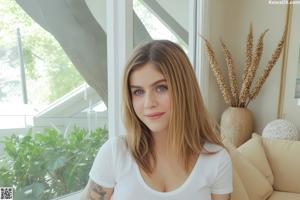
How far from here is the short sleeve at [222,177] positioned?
3.21 ft

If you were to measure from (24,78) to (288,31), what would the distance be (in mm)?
2261

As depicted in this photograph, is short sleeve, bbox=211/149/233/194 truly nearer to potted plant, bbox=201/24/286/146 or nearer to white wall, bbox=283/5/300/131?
potted plant, bbox=201/24/286/146

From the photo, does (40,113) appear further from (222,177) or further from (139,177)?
(222,177)

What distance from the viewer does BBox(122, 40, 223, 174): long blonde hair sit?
874 mm

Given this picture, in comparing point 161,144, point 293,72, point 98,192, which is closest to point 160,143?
point 161,144

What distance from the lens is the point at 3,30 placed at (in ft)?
3.66

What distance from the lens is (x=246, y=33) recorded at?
2.71m

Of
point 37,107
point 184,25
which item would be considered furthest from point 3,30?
point 184,25

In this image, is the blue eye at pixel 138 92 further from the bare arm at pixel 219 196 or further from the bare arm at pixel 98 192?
the bare arm at pixel 219 196

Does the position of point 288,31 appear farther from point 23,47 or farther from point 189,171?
point 23,47

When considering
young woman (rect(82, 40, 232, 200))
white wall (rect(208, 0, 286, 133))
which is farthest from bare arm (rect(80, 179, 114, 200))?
white wall (rect(208, 0, 286, 133))

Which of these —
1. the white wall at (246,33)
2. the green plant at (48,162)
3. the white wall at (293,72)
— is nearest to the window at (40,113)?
the green plant at (48,162)

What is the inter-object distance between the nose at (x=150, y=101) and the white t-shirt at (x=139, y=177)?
0.65 ft

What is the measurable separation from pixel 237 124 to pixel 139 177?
178 centimetres
